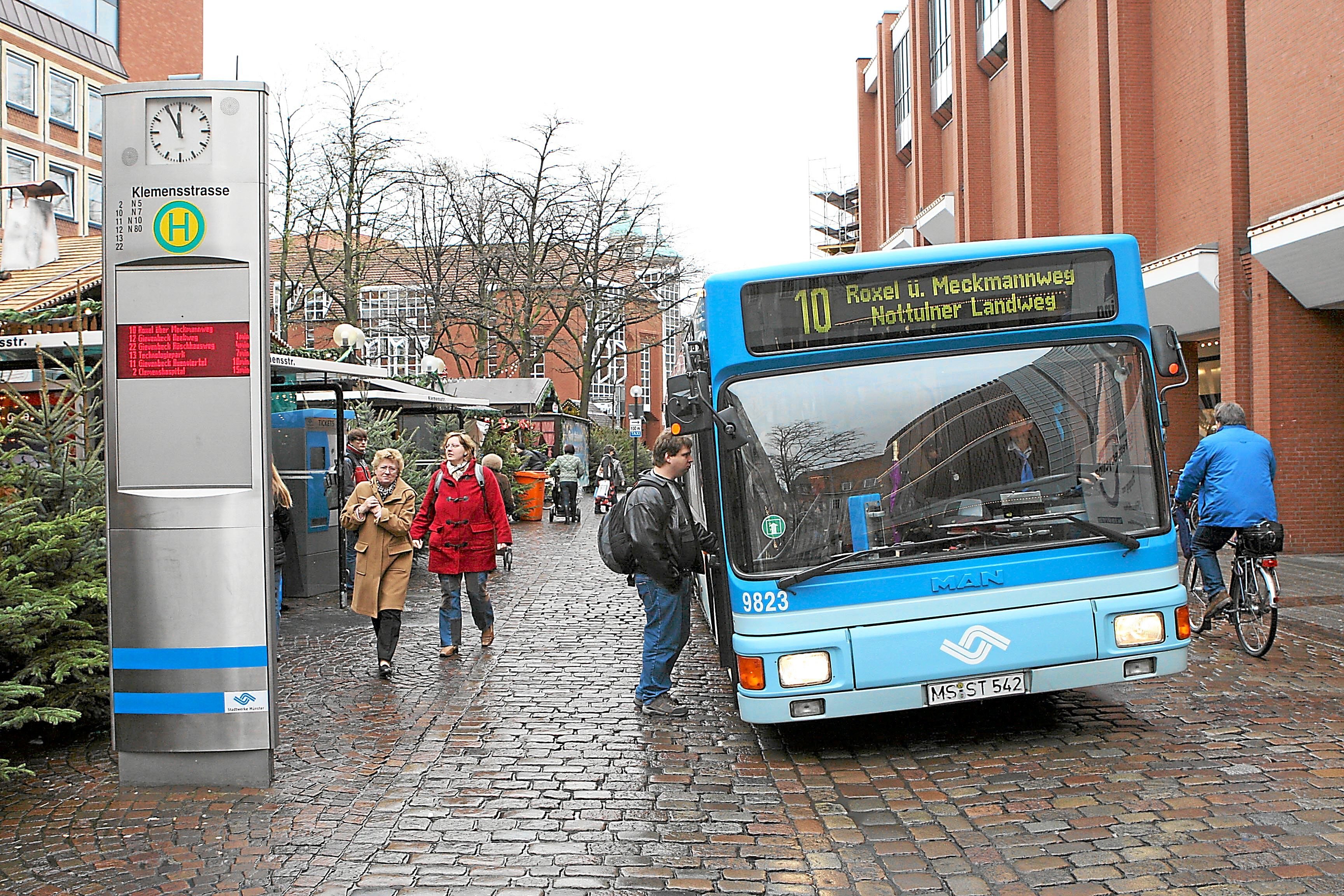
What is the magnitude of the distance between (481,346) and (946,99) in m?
19.1

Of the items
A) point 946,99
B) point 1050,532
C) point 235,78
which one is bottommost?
point 1050,532

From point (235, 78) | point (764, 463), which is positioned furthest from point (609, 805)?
point (235, 78)

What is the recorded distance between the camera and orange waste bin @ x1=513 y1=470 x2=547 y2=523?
28.0 meters

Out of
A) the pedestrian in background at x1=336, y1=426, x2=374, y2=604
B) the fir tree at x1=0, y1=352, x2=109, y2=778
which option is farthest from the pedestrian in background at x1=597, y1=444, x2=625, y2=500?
the fir tree at x1=0, y1=352, x2=109, y2=778

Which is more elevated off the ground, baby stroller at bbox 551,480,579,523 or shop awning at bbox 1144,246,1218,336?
shop awning at bbox 1144,246,1218,336

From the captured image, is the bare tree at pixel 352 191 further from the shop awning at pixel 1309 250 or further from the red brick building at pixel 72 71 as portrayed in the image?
the shop awning at pixel 1309 250

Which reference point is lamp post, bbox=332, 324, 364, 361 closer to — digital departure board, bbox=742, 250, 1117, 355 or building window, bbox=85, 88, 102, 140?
digital departure board, bbox=742, 250, 1117, 355

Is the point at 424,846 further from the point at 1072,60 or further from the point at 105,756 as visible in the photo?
the point at 1072,60

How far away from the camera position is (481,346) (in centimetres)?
4428

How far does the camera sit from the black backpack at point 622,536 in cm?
753

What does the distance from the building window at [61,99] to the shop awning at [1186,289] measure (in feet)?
105

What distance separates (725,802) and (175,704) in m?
2.81

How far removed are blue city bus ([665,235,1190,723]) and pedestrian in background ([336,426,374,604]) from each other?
7819mm

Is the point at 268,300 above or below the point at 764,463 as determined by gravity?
above
